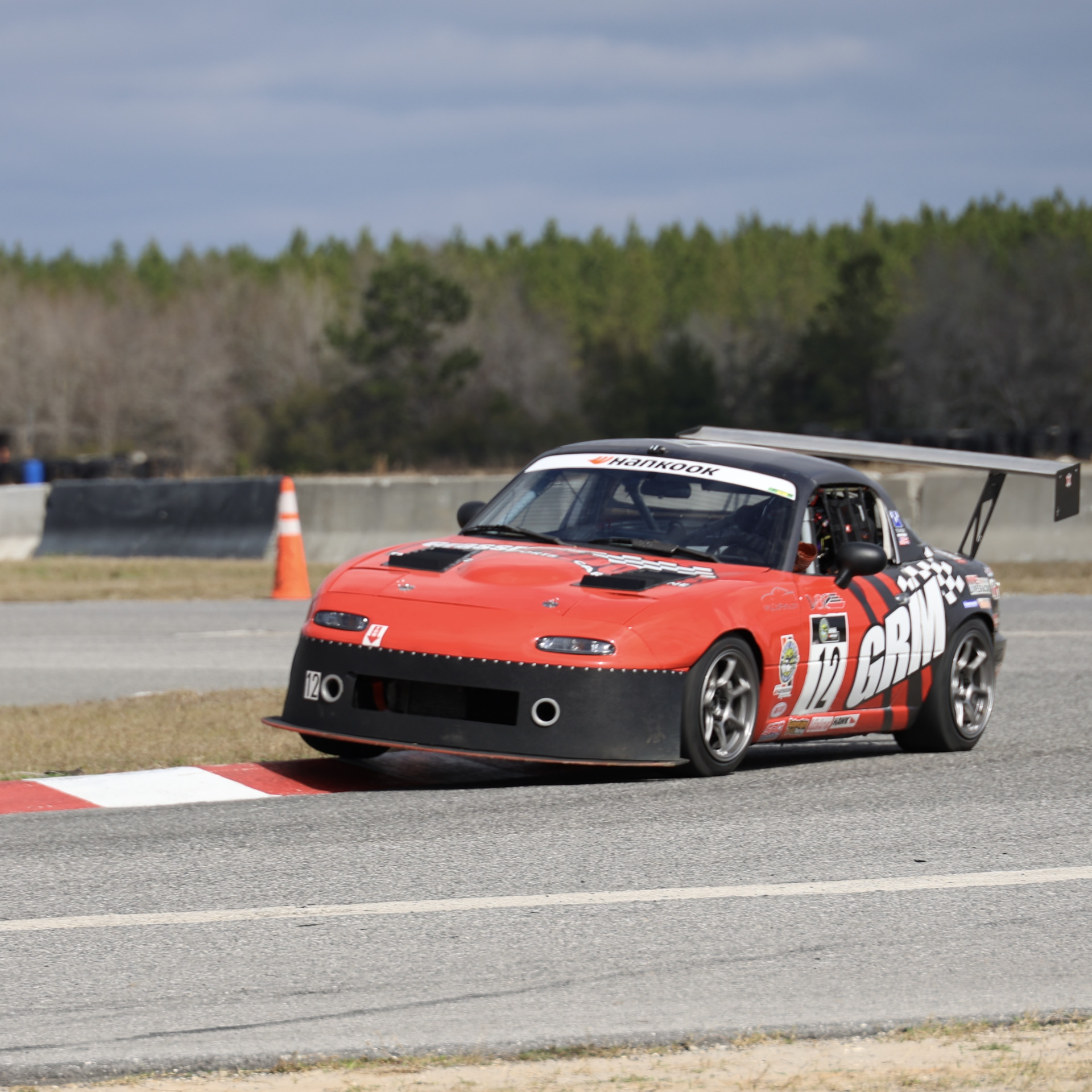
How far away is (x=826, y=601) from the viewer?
7848 mm

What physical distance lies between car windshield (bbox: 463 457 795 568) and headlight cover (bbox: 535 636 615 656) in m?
0.98

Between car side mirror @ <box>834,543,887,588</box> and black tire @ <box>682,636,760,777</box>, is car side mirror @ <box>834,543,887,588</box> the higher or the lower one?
the higher one

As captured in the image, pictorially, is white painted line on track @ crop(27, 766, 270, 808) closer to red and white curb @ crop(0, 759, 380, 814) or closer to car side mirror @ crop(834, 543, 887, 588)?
red and white curb @ crop(0, 759, 380, 814)

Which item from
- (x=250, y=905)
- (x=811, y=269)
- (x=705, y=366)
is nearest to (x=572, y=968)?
(x=250, y=905)

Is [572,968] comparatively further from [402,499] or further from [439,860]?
[402,499]

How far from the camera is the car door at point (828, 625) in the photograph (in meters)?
7.71

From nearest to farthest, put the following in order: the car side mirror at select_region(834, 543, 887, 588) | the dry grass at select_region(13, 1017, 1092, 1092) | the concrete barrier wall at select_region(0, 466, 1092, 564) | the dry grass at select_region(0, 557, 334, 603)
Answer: the dry grass at select_region(13, 1017, 1092, 1092) < the car side mirror at select_region(834, 543, 887, 588) < the dry grass at select_region(0, 557, 334, 603) < the concrete barrier wall at select_region(0, 466, 1092, 564)

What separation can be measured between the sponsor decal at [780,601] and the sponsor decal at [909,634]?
58 centimetres

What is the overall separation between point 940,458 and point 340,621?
10.5ft

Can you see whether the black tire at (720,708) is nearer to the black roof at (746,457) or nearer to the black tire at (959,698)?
the black roof at (746,457)

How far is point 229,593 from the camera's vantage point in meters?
18.3

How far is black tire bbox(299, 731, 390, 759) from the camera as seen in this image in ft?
24.6

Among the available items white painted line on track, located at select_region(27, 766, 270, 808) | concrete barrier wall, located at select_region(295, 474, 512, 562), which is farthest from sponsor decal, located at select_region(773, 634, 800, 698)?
concrete barrier wall, located at select_region(295, 474, 512, 562)

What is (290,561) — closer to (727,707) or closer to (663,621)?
(727,707)
